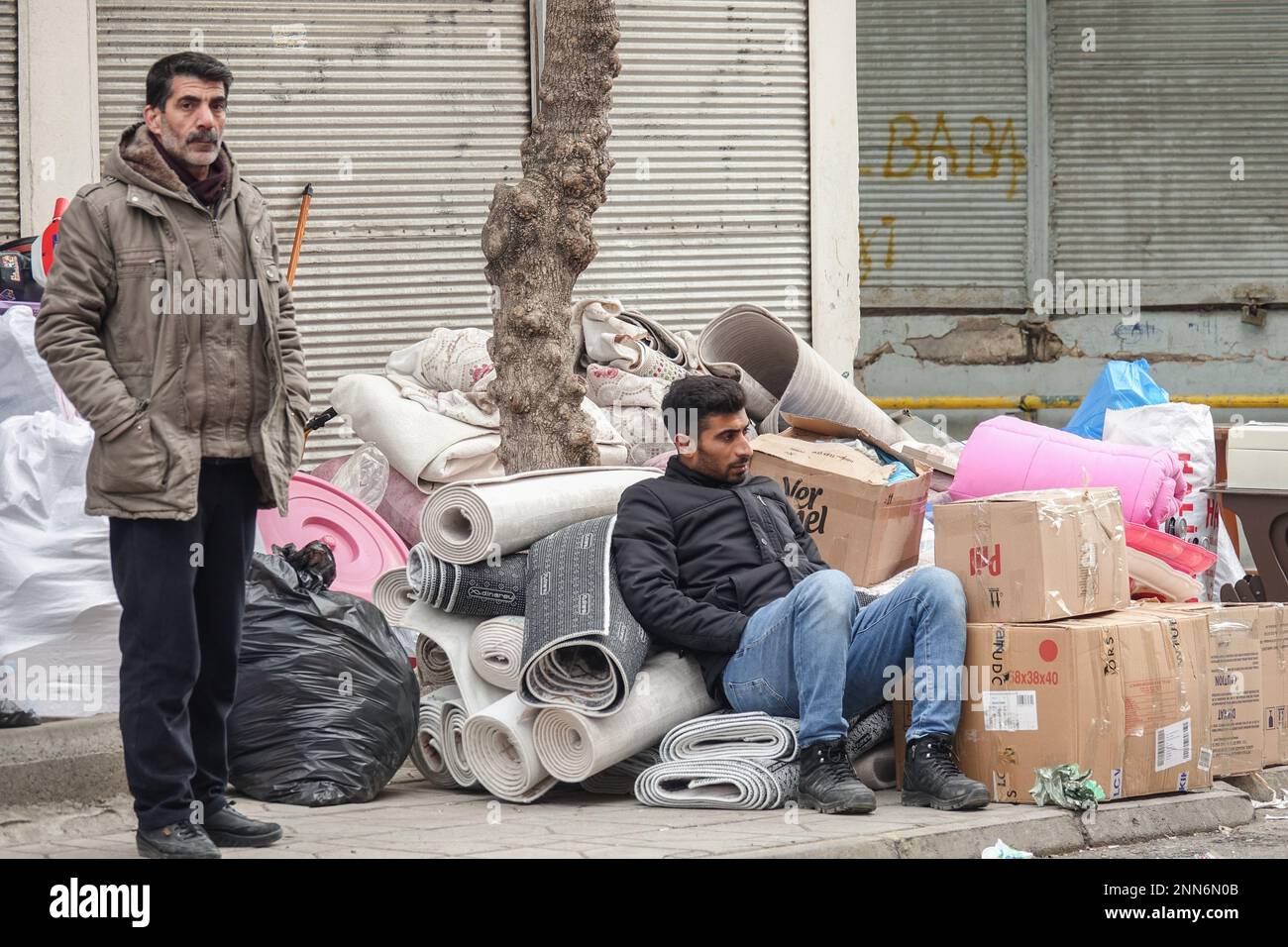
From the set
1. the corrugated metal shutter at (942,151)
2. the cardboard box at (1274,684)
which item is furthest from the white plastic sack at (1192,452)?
the corrugated metal shutter at (942,151)

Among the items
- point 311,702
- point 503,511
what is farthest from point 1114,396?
point 311,702

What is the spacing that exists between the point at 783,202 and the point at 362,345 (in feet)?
8.91

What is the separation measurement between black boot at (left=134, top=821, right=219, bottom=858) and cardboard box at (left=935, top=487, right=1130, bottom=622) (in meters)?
2.50

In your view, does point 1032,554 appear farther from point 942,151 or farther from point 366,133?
point 942,151

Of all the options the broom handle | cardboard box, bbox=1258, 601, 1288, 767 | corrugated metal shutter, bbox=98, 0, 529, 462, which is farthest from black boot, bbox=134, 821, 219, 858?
corrugated metal shutter, bbox=98, 0, 529, 462

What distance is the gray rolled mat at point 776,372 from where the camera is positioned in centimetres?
767

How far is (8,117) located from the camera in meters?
8.49

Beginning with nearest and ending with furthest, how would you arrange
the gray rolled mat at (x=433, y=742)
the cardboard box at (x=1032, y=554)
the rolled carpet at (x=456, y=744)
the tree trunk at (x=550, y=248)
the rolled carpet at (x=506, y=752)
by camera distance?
the cardboard box at (x=1032, y=554), the rolled carpet at (x=506, y=752), the rolled carpet at (x=456, y=744), the gray rolled mat at (x=433, y=742), the tree trunk at (x=550, y=248)

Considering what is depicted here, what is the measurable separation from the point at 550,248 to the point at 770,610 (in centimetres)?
227

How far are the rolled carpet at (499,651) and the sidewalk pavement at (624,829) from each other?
0.40m

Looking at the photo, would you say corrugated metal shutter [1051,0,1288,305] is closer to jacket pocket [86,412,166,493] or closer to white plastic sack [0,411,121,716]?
white plastic sack [0,411,121,716]

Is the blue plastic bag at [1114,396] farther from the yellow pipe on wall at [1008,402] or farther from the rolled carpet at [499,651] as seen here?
the yellow pipe on wall at [1008,402]

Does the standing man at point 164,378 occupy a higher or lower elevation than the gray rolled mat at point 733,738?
higher

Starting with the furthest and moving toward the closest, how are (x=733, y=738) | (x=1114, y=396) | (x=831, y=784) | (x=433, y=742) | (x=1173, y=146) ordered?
(x=1173, y=146), (x=1114, y=396), (x=433, y=742), (x=733, y=738), (x=831, y=784)
